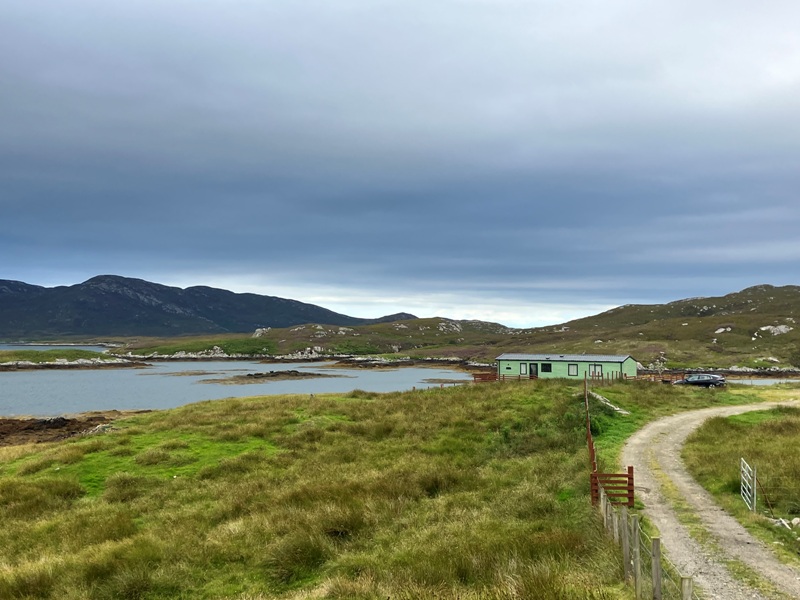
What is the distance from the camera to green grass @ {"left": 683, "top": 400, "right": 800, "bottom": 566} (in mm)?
14461

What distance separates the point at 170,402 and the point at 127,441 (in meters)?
49.7

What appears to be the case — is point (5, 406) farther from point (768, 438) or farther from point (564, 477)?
point (768, 438)

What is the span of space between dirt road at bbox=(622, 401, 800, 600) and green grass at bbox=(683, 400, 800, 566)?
1.47ft

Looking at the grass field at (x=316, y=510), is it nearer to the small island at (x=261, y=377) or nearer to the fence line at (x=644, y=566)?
the fence line at (x=644, y=566)

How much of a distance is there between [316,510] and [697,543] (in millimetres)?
10938

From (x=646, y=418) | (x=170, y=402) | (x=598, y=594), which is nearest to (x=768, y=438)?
(x=646, y=418)

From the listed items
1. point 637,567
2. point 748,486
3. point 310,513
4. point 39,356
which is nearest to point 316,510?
point 310,513

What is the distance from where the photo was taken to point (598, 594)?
8789 millimetres

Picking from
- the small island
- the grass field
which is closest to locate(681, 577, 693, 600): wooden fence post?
the grass field

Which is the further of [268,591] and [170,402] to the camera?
[170,402]

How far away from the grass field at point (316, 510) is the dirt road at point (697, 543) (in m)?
1.86

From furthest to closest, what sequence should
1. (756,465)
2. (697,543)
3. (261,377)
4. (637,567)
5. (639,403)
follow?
(261,377)
(639,403)
(756,465)
(697,543)
(637,567)

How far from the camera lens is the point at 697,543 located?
1316 cm

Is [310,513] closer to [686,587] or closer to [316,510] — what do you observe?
[316,510]
